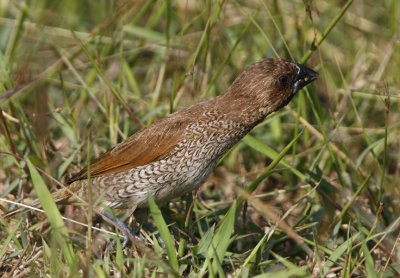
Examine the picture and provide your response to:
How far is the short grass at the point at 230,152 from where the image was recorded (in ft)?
16.3

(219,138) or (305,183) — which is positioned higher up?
(219,138)

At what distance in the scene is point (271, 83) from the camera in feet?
18.0

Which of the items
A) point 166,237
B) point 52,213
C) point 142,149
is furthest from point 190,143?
point 52,213

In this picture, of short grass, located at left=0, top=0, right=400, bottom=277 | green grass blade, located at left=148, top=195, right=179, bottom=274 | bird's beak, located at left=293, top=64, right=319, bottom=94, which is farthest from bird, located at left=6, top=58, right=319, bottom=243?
green grass blade, located at left=148, top=195, right=179, bottom=274

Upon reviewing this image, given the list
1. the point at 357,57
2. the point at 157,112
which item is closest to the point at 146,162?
the point at 157,112

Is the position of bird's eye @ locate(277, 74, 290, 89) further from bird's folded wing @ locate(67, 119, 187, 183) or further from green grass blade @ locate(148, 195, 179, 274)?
green grass blade @ locate(148, 195, 179, 274)

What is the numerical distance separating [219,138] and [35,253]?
1.29 meters

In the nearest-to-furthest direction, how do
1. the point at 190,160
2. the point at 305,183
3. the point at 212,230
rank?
the point at 212,230, the point at 190,160, the point at 305,183

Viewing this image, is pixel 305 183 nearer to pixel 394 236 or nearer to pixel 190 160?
pixel 394 236

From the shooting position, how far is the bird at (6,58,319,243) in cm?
546

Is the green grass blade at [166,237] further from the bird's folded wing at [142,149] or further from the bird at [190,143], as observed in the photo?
the bird's folded wing at [142,149]

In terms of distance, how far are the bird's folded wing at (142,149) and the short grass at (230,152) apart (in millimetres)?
260

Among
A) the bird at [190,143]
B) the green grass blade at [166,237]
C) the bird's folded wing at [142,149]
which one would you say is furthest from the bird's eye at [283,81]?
the green grass blade at [166,237]

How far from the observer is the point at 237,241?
5.93 meters
